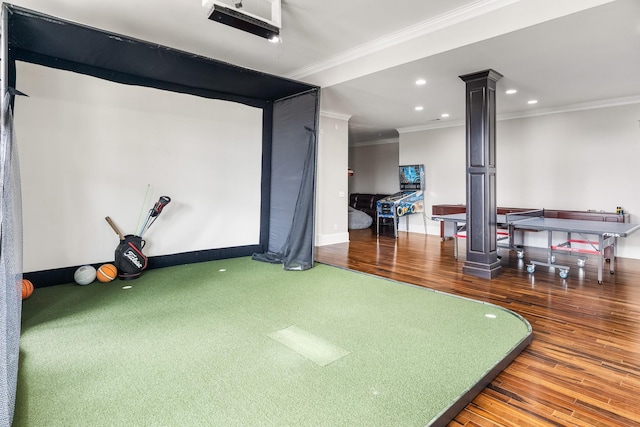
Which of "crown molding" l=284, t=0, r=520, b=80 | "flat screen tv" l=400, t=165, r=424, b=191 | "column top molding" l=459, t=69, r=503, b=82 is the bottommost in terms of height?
"flat screen tv" l=400, t=165, r=424, b=191

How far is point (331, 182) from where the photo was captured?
745 cm

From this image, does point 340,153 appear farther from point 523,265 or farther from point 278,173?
point 523,265

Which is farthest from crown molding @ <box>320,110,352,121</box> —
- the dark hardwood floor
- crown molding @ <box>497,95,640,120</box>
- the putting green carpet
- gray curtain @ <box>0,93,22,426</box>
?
gray curtain @ <box>0,93,22,426</box>

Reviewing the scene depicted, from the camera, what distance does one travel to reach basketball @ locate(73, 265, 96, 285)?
13.6ft

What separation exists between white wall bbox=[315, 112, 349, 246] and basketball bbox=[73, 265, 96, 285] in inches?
158

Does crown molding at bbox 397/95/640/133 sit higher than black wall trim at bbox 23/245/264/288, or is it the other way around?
crown molding at bbox 397/95/640/133

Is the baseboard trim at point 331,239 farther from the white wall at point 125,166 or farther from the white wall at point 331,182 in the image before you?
the white wall at point 125,166

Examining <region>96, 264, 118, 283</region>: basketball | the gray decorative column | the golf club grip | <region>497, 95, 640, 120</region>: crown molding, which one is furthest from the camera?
<region>497, 95, 640, 120</region>: crown molding

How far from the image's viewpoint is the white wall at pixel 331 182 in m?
7.20

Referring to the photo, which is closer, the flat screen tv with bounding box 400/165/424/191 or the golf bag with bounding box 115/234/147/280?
the golf bag with bounding box 115/234/147/280

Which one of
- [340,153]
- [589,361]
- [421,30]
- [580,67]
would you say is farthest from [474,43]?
[340,153]

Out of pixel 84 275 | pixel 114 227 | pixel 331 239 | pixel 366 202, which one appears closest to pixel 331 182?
pixel 331 239

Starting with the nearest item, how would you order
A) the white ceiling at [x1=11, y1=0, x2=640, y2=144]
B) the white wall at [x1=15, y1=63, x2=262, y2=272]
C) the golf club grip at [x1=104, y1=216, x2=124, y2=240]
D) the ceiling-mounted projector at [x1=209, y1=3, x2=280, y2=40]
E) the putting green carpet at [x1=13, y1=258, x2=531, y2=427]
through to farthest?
the putting green carpet at [x1=13, y1=258, x2=531, y2=427]
the ceiling-mounted projector at [x1=209, y1=3, x2=280, y2=40]
the white ceiling at [x1=11, y1=0, x2=640, y2=144]
the white wall at [x1=15, y1=63, x2=262, y2=272]
the golf club grip at [x1=104, y1=216, x2=124, y2=240]

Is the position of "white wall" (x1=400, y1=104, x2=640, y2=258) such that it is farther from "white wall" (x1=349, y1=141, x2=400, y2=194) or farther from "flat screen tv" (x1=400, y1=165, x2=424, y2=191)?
"white wall" (x1=349, y1=141, x2=400, y2=194)
